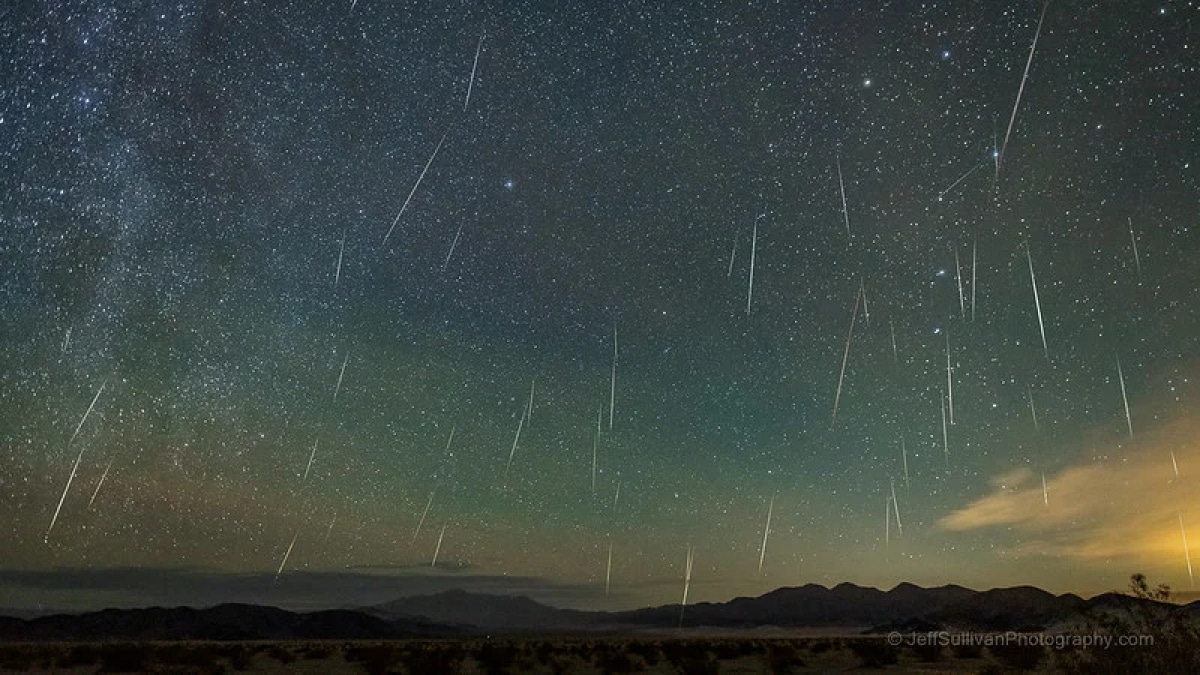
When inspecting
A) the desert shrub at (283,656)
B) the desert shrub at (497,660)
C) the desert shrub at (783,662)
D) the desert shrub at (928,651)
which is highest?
the desert shrub at (928,651)

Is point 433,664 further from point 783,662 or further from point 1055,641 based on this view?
Answer: point 1055,641

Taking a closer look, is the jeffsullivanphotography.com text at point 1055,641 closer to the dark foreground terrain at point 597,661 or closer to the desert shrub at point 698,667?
the dark foreground terrain at point 597,661

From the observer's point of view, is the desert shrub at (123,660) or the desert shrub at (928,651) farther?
the desert shrub at (123,660)

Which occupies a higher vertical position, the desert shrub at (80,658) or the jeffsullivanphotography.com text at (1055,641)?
the jeffsullivanphotography.com text at (1055,641)

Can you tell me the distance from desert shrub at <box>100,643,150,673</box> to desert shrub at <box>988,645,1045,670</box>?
1251 inches

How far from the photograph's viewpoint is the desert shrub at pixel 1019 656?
2801cm

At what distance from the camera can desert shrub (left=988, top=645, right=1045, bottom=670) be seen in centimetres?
2801

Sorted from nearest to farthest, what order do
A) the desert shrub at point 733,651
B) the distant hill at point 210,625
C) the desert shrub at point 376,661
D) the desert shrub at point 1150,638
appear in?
the desert shrub at point 1150,638
the desert shrub at point 376,661
the desert shrub at point 733,651
the distant hill at point 210,625

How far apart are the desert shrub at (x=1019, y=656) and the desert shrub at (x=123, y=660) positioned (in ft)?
104


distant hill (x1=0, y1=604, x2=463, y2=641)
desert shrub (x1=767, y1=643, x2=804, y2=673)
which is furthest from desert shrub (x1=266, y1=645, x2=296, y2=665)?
distant hill (x1=0, y1=604, x2=463, y2=641)

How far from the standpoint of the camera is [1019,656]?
30484 mm

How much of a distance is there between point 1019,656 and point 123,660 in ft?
120

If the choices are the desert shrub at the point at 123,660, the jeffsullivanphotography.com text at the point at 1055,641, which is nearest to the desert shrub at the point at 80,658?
the desert shrub at the point at 123,660

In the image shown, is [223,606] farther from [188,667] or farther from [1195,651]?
[1195,651]
